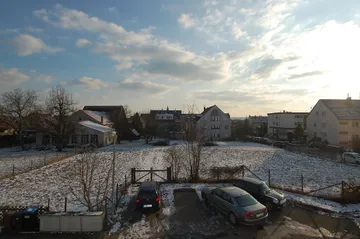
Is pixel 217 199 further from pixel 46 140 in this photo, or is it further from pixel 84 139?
pixel 46 140

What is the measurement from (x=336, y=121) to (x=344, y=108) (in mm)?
5281

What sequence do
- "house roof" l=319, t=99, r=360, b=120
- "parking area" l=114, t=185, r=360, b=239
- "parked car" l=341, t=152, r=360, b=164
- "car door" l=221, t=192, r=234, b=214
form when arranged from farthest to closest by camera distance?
"house roof" l=319, t=99, r=360, b=120 → "parked car" l=341, t=152, r=360, b=164 → "car door" l=221, t=192, r=234, b=214 → "parking area" l=114, t=185, r=360, b=239

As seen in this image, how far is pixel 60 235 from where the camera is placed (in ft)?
33.7

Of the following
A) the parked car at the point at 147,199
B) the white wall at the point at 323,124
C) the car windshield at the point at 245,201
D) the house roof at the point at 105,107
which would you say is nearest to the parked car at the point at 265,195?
the car windshield at the point at 245,201

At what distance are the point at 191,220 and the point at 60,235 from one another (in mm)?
6213

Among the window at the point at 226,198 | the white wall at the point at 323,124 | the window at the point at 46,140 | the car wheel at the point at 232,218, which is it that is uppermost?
the white wall at the point at 323,124

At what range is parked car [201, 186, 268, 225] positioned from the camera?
10641 mm

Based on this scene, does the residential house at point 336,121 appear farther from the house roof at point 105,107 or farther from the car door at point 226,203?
the house roof at point 105,107

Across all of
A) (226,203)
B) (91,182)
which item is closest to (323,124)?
(226,203)

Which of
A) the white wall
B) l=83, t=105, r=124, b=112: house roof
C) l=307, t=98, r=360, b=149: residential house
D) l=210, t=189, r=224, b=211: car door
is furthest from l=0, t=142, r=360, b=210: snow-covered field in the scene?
l=83, t=105, r=124, b=112: house roof

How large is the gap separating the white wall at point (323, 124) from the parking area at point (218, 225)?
3811cm

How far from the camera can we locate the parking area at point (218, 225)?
33.9 ft

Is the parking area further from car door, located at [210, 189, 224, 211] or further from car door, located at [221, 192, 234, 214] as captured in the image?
car door, located at [221, 192, 234, 214]

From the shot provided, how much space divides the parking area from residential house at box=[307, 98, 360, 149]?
35.0 meters
